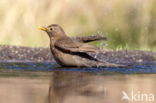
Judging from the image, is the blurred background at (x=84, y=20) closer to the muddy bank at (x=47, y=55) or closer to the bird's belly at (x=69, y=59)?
the muddy bank at (x=47, y=55)

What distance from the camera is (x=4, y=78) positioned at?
10328 mm

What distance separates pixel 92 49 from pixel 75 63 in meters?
0.59

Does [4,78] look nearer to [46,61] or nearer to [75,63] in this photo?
[75,63]

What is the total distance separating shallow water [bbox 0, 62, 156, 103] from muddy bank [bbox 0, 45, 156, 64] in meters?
0.78

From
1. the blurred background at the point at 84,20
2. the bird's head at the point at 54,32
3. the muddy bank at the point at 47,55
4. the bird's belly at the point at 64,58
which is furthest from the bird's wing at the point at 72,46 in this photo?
the blurred background at the point at 84,20

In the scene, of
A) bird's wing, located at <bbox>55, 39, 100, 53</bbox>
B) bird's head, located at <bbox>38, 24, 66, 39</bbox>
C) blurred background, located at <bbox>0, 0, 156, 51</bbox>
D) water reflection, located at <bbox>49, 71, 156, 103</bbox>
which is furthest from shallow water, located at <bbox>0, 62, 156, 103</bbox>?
blurred background, located at <bbox>0, 0, 156, 51</bbox>

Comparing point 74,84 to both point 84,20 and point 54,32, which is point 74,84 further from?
point 84,20

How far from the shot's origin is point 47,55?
14.2 metres

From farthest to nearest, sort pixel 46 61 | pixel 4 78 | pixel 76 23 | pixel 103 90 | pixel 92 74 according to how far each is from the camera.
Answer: pixel 76 23 → pixel 46 61 → pixel 92 74 → pixel 4 78 → pixel 103 90

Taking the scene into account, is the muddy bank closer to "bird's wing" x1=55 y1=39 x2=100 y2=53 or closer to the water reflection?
"bird's wing" x1=55 y1=39 x2=100 y2=53

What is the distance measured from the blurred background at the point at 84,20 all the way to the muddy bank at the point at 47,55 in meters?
0.90

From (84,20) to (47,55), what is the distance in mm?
2037

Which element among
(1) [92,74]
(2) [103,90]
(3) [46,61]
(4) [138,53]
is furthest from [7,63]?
(2) [103,90]

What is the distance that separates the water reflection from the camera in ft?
26.5
